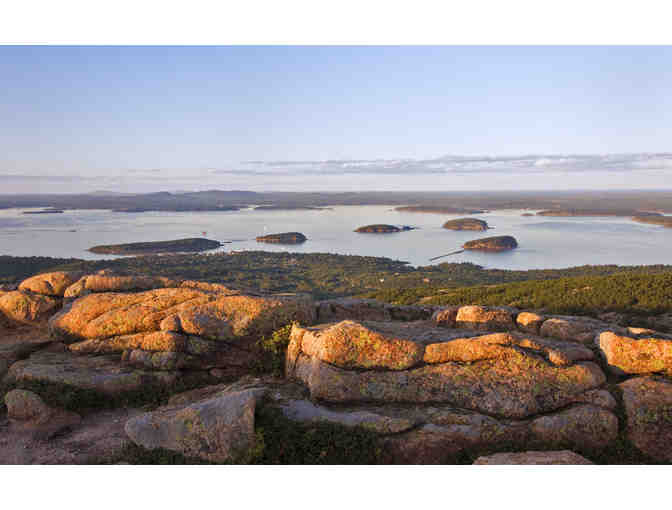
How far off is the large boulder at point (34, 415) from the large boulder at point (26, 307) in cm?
640

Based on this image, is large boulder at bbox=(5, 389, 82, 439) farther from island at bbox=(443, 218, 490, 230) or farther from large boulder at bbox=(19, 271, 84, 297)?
island at bbox=(443, 218, 490, 230)

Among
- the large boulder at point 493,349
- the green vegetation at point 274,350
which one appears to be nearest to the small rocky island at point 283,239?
the green vegetation at point 274,350

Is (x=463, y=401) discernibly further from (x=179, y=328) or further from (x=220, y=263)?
(x=220, y=263)

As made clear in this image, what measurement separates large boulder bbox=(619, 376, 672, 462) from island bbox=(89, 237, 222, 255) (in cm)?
12105

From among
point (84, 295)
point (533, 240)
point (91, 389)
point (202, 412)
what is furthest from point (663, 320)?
point (533, 240)

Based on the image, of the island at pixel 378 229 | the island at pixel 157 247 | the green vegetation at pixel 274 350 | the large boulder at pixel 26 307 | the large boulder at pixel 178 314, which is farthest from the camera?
the island at pixel 378 229

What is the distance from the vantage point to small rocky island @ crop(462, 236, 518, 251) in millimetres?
131875

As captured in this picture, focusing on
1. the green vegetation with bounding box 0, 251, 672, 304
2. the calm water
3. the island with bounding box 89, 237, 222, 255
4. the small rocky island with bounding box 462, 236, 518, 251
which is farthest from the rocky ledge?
the small rocky island with bounding box 462, 236, 518, 251

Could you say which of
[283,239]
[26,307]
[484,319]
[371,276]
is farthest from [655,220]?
[26,307]

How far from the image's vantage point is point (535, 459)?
7.14 metres

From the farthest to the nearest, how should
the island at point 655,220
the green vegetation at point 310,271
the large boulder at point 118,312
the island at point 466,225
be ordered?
1. the island at point 466,225
2. the island at point 655,220
3. the green vegetation at point 310,271
4. the large boulder at point 118,312

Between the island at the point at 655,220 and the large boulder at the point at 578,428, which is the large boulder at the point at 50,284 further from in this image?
the island at the point at 655,220

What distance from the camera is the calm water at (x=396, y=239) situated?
110438 mm

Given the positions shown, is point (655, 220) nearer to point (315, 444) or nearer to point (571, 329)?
point (571, 329)
